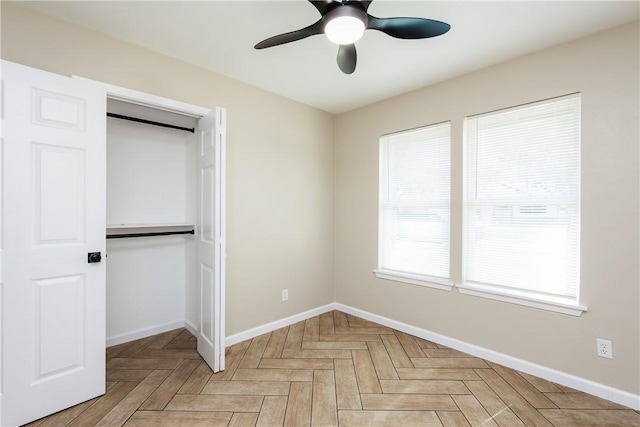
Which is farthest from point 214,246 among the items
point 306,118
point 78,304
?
point 306,118

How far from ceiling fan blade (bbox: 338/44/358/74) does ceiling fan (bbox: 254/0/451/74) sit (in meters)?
0.03

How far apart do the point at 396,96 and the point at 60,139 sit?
3025 mm

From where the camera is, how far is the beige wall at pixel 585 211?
208 centimetres

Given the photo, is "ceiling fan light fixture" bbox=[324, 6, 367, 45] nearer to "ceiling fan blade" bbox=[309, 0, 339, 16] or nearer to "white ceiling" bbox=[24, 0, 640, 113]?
"ceiling fan blade" bbox=[309, 0, 339, 16]

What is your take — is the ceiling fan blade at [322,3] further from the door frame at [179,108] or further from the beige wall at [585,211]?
the beige wall at [585,211]

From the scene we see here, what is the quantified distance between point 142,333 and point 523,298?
357cm

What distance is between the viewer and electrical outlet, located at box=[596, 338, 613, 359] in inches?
84.5

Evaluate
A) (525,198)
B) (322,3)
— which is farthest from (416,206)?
(322,3)

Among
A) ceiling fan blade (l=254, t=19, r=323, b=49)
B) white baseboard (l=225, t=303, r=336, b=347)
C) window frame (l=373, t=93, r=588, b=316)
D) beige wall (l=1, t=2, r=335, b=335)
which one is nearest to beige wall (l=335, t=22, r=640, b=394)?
window frame (l=373, t=93, r=588, b=316)

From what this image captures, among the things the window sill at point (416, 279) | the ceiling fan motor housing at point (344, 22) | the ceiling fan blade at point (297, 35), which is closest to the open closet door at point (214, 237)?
the ceiling fan blade at point (297, 35)

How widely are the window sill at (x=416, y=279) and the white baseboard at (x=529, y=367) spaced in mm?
472

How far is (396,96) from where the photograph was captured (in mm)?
3422

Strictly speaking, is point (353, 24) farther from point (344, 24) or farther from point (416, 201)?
point (416, 201)

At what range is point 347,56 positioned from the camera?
6.21 feet
